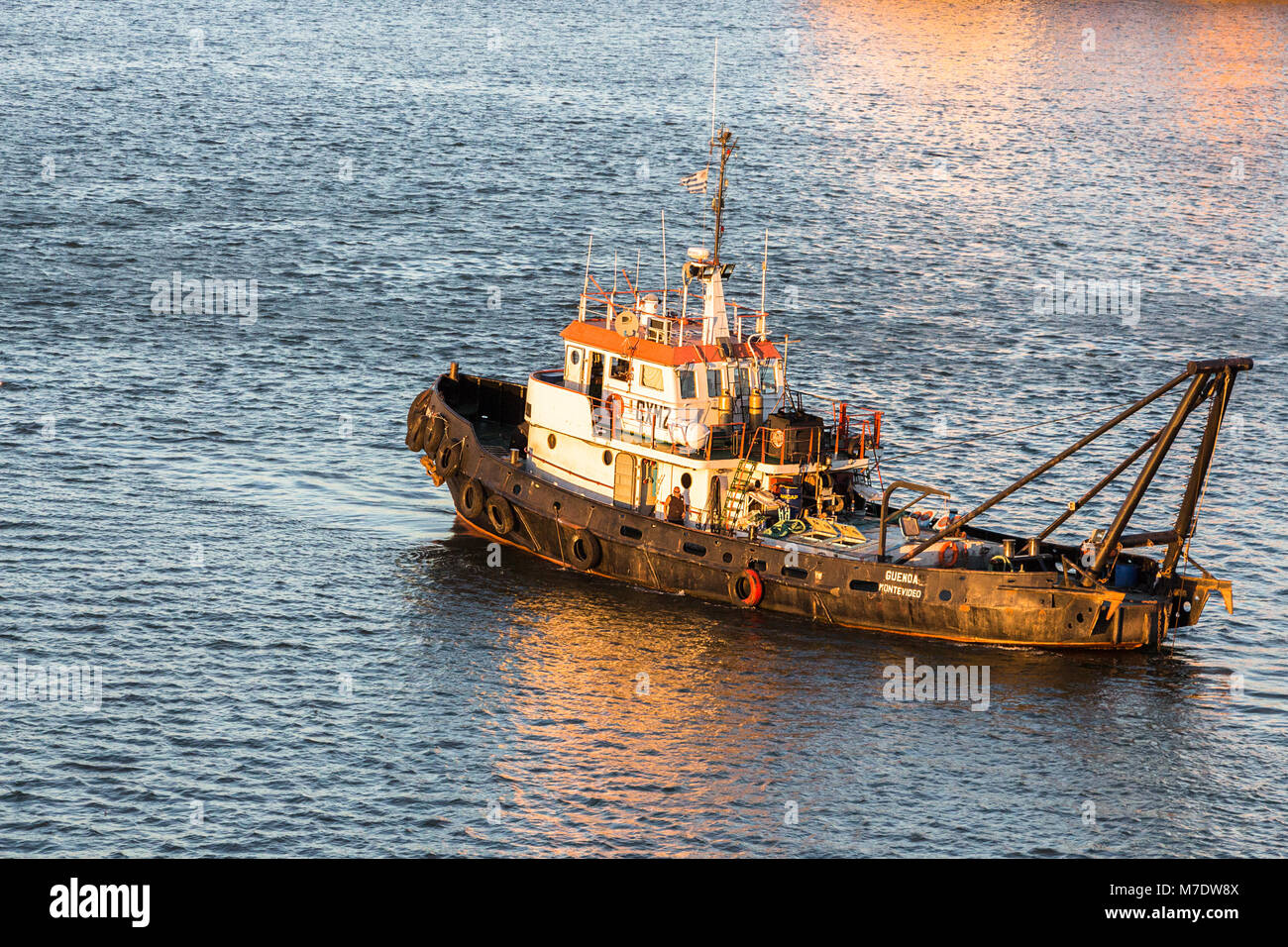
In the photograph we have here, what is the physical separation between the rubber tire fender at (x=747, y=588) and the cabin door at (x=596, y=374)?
6.77 m

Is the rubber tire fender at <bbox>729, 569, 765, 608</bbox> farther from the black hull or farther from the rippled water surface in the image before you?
the rippled water surface

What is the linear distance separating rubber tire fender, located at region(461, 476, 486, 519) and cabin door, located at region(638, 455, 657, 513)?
4.80 m

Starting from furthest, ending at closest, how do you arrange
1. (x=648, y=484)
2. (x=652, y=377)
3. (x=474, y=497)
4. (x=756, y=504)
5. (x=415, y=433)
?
(x=415, y=433), (x=474, y=497), (x=648, y=484), (x=652, y=377), (x=756, y=504)

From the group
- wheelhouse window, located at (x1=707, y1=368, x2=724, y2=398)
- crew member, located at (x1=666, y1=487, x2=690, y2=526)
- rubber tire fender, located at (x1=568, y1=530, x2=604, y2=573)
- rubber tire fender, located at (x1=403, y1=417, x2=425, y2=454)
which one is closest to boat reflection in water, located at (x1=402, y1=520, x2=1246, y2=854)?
rubber tire fender, located at (x1=568, y1=530, x2=604, y2=573)

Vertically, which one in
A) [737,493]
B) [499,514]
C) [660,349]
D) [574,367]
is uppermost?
[660,349]

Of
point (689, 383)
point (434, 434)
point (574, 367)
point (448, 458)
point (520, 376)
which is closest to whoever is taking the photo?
point (689, 383)

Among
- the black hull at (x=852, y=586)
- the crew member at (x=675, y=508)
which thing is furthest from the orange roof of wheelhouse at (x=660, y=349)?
the black hull at (x=852, y=586)

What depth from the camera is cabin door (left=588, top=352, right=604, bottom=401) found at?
47.9 m

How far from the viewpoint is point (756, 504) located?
45062 millimetres

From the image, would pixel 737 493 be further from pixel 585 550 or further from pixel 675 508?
pixel 585 550

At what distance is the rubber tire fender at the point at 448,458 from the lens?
49438 millimetres

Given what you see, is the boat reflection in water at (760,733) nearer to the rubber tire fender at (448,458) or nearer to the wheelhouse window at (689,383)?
the rubber tire fender at (448,458)

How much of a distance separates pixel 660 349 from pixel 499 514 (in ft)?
21.3

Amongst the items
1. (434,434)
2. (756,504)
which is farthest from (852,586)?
(434,434)
